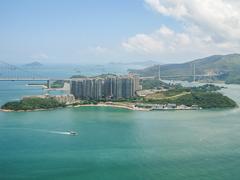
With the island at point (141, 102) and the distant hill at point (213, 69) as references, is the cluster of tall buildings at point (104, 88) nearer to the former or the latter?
the island at point (141, 102)

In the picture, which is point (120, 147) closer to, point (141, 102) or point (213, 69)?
point (141, 102)

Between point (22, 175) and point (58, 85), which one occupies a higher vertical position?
point (58, 85)

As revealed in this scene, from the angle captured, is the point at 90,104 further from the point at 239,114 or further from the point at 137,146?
the point at 137,146

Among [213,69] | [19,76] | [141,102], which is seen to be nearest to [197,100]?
[141,102]

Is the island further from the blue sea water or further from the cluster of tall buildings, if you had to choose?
the blue sea water

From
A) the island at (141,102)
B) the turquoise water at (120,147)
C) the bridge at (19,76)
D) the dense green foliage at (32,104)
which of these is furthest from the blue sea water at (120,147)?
the bridge at (19,76)

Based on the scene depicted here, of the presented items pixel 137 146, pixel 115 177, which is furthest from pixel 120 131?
pixel 115 177
